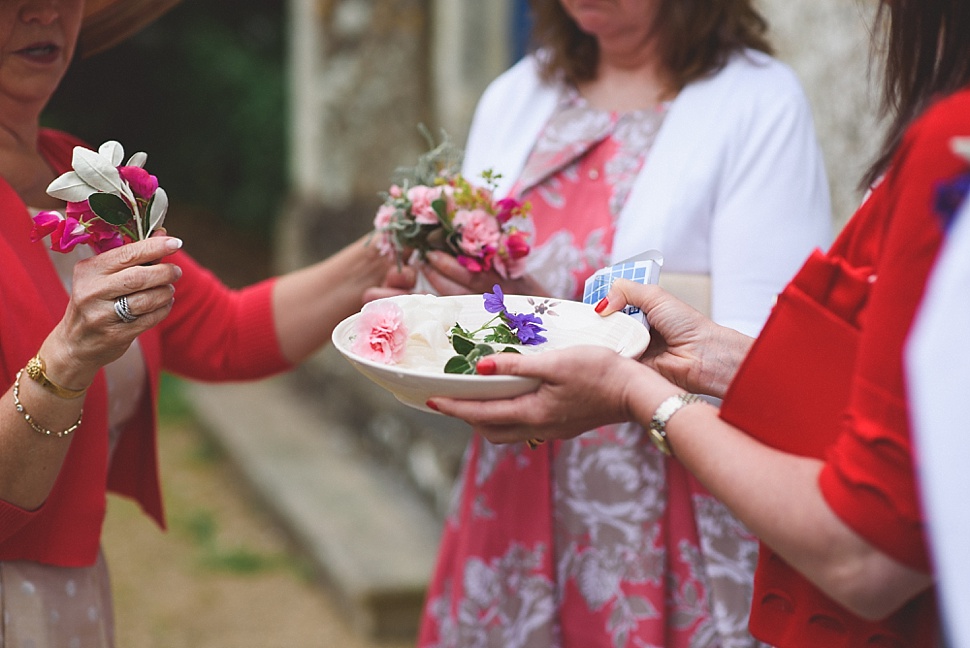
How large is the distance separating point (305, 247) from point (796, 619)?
16.9 feet

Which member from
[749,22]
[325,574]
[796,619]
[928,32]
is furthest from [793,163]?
[325,574]

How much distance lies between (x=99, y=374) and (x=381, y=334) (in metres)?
0.62

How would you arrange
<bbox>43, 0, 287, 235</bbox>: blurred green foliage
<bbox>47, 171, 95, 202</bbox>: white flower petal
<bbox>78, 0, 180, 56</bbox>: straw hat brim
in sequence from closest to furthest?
1. <bbox>47, 171, 95, 202</bbox>: white flower petal
2. <bbox>78, 0, 180, 56</bbox>: straw hat brim
3. <bbox>43, 0, 287, 235</bbox>: blurred green foliage

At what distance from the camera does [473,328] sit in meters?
1.88

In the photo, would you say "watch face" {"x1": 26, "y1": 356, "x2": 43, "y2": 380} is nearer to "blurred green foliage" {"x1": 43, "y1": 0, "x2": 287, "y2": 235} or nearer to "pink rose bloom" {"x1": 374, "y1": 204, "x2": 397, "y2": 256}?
"pink rose bloom" {"x1": 374, "y1": 204, "x2": 397, "y2": 256}

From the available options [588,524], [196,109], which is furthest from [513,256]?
[196,109]

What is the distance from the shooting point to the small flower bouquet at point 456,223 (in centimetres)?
209

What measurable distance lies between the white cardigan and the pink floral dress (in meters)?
0.10

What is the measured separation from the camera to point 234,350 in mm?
2402

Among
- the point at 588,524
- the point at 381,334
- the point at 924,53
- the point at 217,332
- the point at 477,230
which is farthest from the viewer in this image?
the point at 217,332

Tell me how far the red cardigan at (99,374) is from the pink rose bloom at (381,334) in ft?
1.85

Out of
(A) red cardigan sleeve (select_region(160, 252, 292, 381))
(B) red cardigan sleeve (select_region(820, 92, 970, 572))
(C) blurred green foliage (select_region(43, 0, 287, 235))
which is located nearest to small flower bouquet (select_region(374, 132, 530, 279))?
(A) red cardigan sleeve (select_region(160, 252, 292, 381))

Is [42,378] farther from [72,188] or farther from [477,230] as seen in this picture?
[477,230]

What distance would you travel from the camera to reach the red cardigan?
1.76 meters
